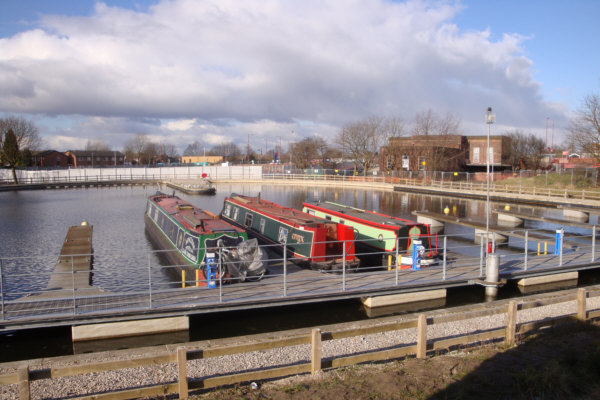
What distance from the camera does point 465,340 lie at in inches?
325

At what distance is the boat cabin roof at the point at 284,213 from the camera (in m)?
16.4

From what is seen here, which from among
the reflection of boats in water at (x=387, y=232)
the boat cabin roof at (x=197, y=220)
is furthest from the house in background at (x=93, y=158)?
the reflection of boats in water at (x=387, y=232)

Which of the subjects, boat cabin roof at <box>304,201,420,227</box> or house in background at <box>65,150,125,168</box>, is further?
house in background at <box>65,150,125,168</box>

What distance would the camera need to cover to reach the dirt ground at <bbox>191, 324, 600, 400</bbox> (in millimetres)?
6504

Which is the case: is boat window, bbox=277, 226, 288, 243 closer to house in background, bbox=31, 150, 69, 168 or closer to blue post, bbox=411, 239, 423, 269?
blue post, bbox=411, 239, 423, 269

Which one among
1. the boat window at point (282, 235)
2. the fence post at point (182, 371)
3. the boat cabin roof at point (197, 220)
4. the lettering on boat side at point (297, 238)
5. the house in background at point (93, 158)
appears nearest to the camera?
the fence post at point (182, 371)

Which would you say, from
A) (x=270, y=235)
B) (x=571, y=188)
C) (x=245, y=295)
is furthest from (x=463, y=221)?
(x=571, y=188)

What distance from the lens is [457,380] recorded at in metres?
6.97

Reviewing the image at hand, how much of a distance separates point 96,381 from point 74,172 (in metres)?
76.7

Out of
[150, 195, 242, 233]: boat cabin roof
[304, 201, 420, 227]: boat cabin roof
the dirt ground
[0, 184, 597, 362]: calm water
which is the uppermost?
[150, 195, 242, 233]: boat cabin roof

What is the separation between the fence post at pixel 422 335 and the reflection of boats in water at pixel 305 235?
186 inches

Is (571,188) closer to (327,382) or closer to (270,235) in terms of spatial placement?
(270,235)

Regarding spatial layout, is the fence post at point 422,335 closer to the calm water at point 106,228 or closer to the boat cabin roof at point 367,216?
the calm water at point 106,228

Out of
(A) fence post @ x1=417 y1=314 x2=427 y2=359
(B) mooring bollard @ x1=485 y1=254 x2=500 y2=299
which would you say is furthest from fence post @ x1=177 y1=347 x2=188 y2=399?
(B) mooring bollard @ x1=485 y1=254 x2=500 y2=299
